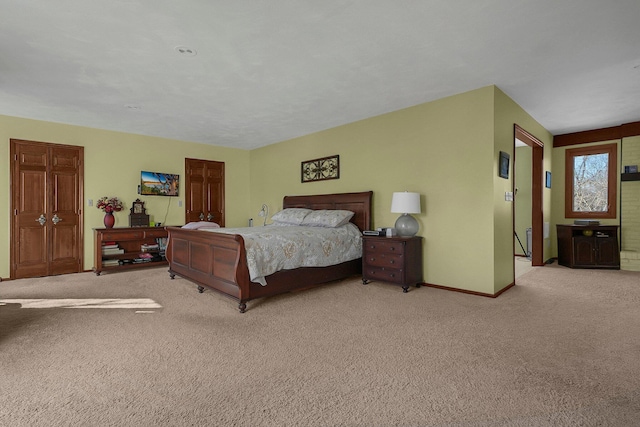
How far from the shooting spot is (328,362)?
7.27 feet

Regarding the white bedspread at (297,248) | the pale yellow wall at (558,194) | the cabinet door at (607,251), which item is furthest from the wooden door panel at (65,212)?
the cabinet door at (607,251)

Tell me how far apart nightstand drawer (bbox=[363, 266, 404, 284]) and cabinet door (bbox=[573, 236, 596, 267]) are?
380 cm

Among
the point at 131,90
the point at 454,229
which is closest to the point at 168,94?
the point at 131,90

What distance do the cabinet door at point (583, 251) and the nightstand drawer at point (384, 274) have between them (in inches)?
149

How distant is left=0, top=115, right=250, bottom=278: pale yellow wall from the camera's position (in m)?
4.78

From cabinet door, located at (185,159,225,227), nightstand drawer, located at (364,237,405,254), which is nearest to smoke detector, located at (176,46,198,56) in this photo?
nightstand drawer, located at (364,237,405,254)

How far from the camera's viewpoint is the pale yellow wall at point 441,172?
383 centimetres

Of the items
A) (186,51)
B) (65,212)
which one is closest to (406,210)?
(186,51)

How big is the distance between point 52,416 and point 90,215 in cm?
466

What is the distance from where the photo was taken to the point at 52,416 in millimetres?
1635

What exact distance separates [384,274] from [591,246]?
408 centimetres

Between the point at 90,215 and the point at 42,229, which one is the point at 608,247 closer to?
the point at 90,215

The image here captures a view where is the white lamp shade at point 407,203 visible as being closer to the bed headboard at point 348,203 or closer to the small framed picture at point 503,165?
the bed headboard at point 348,203

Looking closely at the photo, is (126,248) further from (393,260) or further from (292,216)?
(393,260)
